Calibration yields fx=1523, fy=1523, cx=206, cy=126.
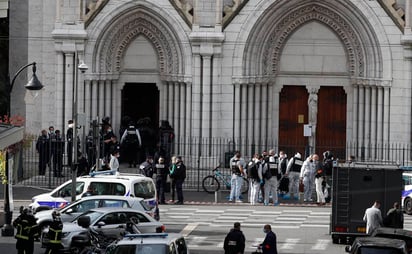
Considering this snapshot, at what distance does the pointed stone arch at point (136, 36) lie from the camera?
51469 mm

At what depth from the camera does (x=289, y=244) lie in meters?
38.6

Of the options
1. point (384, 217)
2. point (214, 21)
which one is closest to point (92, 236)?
point (384, 217)

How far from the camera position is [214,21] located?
2005 inches

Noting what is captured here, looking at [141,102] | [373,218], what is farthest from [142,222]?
[141,102]

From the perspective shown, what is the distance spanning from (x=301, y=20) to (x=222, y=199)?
286 inches

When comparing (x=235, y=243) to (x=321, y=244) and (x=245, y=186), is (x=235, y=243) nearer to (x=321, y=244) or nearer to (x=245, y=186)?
(x=321, y=244)

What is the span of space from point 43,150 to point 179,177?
5.82 meters

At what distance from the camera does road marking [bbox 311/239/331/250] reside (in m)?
37.9

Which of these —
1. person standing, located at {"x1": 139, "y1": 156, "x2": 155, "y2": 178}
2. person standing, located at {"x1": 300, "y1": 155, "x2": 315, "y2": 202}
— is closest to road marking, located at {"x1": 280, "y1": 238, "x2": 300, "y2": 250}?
person standing, located at {"x1": 300, "y1": 155, "x2": 315, "y2": 202}

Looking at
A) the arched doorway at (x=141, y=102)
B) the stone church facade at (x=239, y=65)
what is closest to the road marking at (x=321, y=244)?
the stone church facade at (x=239, y=65)

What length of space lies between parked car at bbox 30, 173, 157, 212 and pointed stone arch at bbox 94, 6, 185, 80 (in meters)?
10.6

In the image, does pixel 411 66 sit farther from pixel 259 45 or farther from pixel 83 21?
pixel 83 21

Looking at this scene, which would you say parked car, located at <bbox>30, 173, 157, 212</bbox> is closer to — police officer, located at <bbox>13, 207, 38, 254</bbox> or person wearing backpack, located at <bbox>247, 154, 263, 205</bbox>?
police officer, located at <bbox>13, 207, 38, 254</bbox>

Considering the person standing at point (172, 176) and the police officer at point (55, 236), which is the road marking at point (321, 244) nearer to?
the police officer at point (55, 236)
